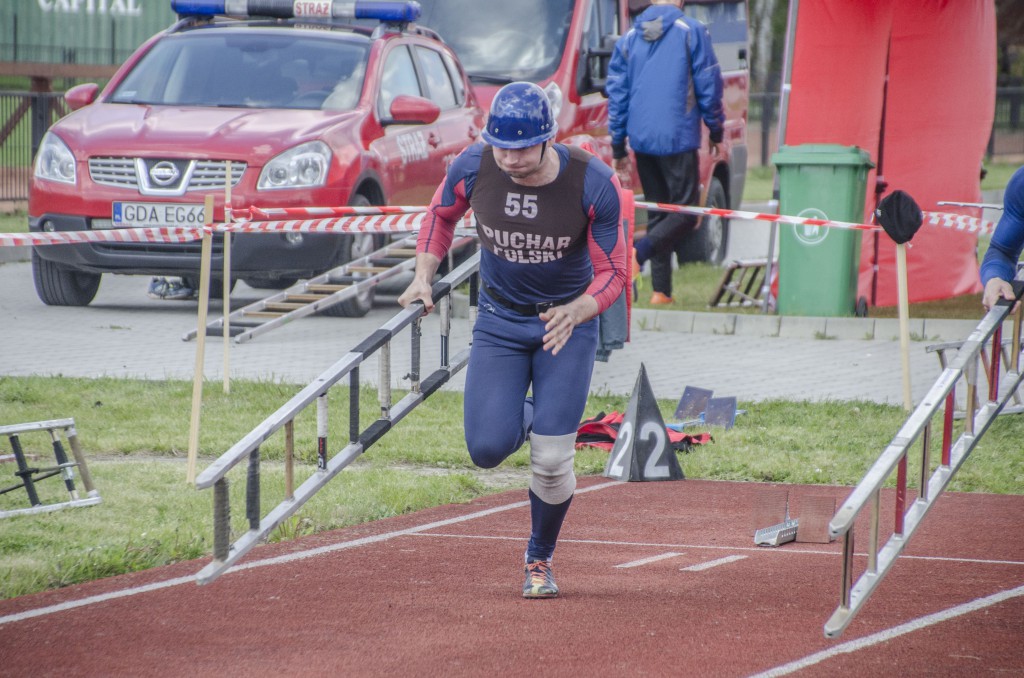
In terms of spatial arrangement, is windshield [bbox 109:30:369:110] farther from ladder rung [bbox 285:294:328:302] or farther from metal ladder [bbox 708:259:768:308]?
metal ladder [bbox 708:259:768:308]

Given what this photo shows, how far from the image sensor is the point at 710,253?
16938mm

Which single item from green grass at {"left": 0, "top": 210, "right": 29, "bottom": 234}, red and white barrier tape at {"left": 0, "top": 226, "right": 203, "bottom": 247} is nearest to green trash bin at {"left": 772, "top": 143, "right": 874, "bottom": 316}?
red and white barrier tape at {"left": 0, "top": 226, "right": 203, "bottom": 247}

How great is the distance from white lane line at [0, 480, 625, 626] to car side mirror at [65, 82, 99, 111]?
658 cm

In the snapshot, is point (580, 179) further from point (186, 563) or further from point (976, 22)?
point (976, 22)

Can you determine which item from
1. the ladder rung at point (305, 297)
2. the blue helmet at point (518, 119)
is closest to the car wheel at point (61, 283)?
the ladder rung at point (305, 297)

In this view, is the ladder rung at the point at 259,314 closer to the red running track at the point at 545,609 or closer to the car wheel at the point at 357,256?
the car wheel at the point at 357,256

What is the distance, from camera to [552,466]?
579cm

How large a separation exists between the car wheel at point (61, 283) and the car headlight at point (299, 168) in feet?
7.69

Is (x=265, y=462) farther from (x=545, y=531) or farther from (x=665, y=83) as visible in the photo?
(x=665, y=83)

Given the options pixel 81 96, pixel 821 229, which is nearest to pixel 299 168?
pixel 81 96

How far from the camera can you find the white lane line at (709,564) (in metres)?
6.24

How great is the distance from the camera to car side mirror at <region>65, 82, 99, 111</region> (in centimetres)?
1243

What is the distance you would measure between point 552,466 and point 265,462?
105 inches

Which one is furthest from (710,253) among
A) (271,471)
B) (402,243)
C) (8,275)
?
(271,471)
